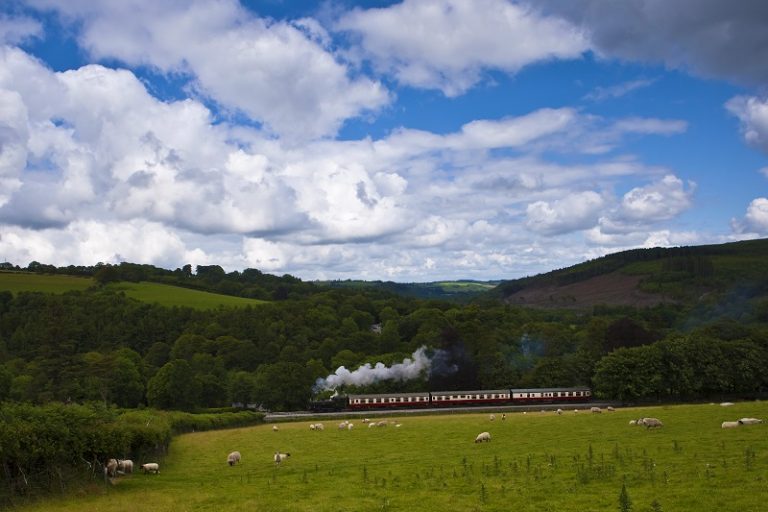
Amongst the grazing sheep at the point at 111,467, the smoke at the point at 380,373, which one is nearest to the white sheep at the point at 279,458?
the grazing sheep at the point at 111,467

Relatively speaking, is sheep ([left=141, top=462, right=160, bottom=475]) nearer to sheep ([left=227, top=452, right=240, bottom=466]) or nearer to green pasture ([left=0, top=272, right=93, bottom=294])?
sheep ([left=227, top=452, right=240, bottom=466])

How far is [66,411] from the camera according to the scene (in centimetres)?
3033

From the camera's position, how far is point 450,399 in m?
68.5

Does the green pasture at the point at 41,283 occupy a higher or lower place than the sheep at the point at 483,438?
higher

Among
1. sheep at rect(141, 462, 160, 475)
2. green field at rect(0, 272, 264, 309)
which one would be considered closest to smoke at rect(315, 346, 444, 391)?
sheep at rect(141, 462, 160, 475)

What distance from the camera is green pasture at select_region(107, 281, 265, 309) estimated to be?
147875 mm

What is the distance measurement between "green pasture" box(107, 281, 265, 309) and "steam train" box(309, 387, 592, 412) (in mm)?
84723

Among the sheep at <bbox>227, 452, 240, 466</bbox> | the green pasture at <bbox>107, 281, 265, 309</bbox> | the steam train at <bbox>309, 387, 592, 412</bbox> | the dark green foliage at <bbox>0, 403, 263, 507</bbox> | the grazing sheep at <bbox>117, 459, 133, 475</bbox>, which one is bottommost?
the steam train at <bbox>309, 387, 592, 412</bbox>

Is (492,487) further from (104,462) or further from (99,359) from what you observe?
(99,359)

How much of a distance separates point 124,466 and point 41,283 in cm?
14684

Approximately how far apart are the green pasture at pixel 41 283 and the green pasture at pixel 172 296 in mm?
9753

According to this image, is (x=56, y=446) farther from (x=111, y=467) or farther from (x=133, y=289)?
(x=133, y=289)

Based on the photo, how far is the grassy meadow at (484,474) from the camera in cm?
1970

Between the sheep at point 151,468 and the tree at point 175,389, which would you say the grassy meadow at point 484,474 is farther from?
the tree at point 175,389
